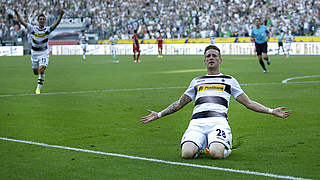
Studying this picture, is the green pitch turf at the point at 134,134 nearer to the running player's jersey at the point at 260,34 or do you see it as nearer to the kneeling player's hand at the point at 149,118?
the kneeling player's hand at the point at 149,118

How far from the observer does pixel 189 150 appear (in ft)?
25.3

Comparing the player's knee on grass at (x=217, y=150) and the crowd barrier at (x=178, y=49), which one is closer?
the player's knee on grass at (x=217, y=150)

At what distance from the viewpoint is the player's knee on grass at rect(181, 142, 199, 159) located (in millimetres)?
7707

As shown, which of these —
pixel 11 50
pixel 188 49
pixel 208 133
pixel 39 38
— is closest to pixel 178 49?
pixel 188 49

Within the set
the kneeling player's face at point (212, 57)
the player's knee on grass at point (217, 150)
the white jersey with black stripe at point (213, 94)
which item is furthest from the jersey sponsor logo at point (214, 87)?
the player's knee on grass at point (217, 150)

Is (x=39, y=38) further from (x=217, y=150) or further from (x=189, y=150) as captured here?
(x=217, y=150)

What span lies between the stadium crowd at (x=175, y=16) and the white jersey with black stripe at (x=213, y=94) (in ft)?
139

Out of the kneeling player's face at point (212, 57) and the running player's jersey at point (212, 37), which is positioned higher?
the kneeling player's face at point (212, 57)

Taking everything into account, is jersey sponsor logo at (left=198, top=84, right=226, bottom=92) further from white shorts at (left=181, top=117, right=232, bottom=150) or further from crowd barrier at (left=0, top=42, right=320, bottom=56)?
crowd barrier at (left=0, top=42, right=320, bottom=56)

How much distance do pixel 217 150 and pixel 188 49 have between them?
49095 mm

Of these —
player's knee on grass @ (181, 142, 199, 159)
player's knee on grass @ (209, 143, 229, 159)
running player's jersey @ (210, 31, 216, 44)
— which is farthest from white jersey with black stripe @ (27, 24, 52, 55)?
running player's jersey @ (210, 31, 216, 44)

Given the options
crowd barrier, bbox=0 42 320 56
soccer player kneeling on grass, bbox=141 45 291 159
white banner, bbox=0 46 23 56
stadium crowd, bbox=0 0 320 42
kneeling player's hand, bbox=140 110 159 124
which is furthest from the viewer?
white banner, bbox=0 46 23 56

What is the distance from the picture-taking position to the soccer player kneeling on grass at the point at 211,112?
7738 mm

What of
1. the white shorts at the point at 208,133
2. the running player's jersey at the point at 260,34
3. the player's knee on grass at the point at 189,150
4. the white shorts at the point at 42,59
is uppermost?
the running player's jersey at the point at 260,34
